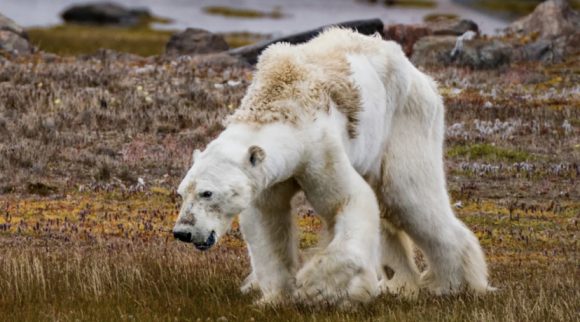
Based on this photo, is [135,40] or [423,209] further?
[135,40]

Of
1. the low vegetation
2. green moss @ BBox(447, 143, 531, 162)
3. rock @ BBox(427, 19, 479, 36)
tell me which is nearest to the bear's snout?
green moss @ BBox(447, 143, 531, 162)

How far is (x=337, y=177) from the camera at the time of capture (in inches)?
338

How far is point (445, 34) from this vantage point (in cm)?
3481

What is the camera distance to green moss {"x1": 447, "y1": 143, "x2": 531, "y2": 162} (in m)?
19.3

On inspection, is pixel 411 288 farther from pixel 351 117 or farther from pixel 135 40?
pixel 135 40

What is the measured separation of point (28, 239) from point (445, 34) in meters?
22.9

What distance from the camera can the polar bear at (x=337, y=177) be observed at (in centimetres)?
802

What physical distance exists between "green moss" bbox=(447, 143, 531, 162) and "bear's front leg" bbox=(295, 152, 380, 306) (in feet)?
35.4

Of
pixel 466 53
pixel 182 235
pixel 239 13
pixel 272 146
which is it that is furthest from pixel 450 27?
pixel 239 13

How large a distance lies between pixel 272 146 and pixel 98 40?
56.2 meters

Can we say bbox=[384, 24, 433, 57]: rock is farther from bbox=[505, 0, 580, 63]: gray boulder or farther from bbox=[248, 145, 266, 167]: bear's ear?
bbox=[248, 145, 266, 167]: bear's ear

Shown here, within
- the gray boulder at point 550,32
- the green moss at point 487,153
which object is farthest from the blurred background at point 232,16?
the green moss at point 487,153

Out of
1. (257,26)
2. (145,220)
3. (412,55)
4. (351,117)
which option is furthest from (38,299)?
(257,26)

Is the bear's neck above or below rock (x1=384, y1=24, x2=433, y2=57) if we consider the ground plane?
above
